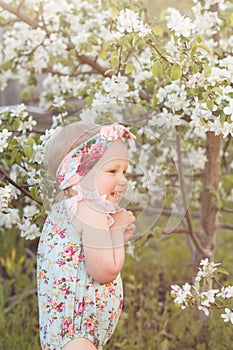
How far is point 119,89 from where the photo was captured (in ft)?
9.04

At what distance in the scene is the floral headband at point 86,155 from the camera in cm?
206

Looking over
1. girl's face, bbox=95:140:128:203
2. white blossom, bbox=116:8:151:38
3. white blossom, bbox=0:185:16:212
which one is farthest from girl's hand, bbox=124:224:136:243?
white blossom, bbox=116:8:151:38

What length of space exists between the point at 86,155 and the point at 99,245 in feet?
0.89

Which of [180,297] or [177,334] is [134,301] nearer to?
[177,334]

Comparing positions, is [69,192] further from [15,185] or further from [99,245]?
[15,185]

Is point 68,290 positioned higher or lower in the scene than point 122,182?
lower

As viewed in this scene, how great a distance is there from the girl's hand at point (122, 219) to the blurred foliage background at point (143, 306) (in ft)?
1.69

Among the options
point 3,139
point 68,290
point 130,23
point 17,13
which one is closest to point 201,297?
point 68,290

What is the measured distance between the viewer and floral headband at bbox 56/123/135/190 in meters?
2.06

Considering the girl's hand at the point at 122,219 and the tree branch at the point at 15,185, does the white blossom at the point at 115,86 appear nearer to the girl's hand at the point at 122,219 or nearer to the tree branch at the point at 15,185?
the tree branch at the point at 15,185

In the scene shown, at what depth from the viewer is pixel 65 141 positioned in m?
2.18

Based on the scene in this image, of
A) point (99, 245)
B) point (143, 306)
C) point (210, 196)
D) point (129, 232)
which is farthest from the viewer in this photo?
point (143, 306)

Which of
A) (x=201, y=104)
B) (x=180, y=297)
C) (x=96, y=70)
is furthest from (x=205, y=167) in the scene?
(x=180, y=297)

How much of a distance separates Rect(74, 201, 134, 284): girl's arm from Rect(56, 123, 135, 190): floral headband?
0.09 metres
